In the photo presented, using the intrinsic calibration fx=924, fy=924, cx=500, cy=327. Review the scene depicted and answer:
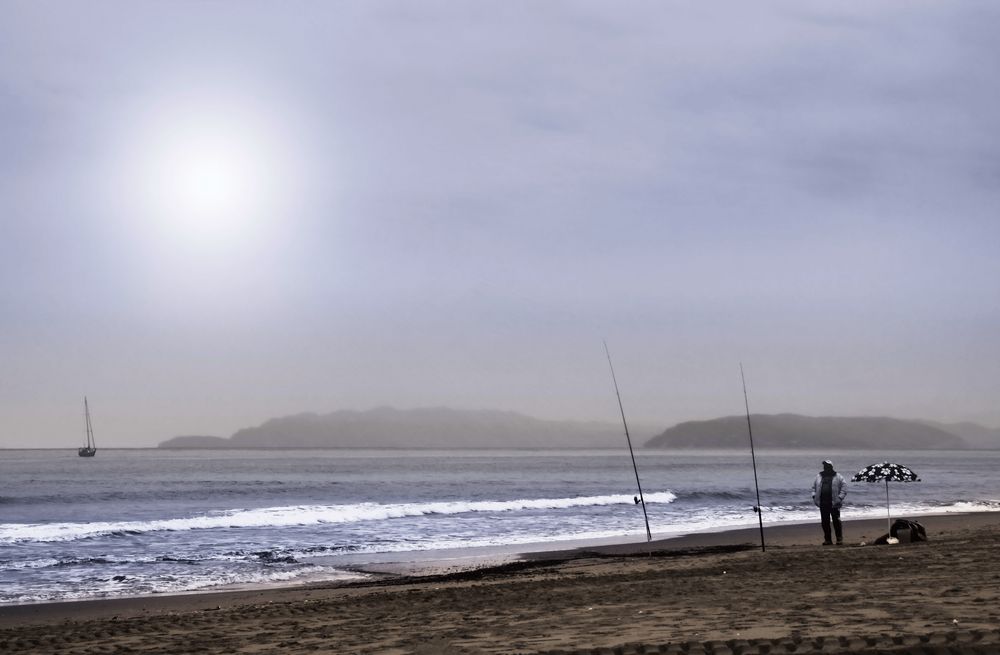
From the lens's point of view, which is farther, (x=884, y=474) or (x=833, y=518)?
(x=833, y=518)

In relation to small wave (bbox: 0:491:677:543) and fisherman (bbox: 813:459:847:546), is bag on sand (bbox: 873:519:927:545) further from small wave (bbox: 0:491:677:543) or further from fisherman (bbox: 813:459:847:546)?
small wave (bbox: 0:491:677:543)

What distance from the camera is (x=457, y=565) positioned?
16.0 m

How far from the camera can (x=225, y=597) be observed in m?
12.6

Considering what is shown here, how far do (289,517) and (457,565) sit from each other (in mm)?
16513

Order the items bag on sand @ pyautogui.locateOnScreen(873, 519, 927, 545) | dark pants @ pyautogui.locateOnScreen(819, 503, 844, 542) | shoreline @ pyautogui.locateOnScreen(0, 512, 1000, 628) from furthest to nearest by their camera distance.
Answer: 1. dark pants @ pyautogui.locateOnScreen(819, 503, 844, 542)
2. bag on sand @ pyautogui.locateOnScreen(873, 519, 927, 545)
3. shoreline @ pyautogui.locateOnScreen(0, 512, 1000, 628)

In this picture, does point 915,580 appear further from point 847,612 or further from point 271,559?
point 271,559

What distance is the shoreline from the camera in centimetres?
1174

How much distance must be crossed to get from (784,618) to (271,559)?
12.3 m

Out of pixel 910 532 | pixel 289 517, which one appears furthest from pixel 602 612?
pixel 289 517

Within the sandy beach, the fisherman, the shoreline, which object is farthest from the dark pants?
the sandy beach

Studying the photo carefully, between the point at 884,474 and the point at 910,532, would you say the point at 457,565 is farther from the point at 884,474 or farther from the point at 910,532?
the point at 910,532

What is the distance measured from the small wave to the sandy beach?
1260cm

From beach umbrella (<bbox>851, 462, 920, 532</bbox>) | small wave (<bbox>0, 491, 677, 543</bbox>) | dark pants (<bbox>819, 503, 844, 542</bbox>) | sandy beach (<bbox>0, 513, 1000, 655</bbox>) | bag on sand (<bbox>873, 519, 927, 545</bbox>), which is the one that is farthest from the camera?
small wave (<bbox>0, 491, 677, 543</bbox>)

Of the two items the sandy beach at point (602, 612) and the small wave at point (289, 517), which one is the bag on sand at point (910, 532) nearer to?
the sandy beach at point (602, 612)
